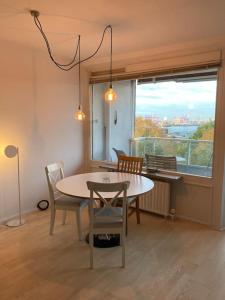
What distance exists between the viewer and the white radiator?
11.9ft

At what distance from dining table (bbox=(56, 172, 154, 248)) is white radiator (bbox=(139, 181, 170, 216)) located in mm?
663

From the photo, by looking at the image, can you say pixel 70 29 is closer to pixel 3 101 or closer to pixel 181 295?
pixel 3 101

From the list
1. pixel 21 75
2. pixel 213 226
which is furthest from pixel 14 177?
pixel 213 226

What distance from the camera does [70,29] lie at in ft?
9.27

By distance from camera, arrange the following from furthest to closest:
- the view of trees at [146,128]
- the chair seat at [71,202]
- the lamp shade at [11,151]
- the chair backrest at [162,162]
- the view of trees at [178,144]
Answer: the view of trees at [146,128] < the view of trees at [178,144] < the chair backrest at [162,162] < the lamp shade at [11,151] < the chair seat at [71,202]

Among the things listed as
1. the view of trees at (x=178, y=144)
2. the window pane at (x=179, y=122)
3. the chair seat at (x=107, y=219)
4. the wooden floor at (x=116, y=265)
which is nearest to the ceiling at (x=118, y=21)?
the window pane at (x=179, y=122)

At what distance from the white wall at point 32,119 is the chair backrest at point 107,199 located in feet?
5.48

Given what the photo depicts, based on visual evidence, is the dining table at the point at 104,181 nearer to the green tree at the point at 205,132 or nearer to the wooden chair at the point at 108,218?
the wooden chair at the point at 108,218

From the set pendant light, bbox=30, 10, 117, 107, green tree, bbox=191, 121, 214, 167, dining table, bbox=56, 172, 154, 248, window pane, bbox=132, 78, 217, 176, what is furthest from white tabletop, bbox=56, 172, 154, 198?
green tree, bbox=191, 121, 214, 167

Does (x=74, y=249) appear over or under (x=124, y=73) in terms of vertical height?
under

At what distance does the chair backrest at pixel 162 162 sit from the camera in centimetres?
379

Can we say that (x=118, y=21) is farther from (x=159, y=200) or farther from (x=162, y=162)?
(x=159, y=200)

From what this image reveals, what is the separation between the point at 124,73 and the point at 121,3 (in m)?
1.87

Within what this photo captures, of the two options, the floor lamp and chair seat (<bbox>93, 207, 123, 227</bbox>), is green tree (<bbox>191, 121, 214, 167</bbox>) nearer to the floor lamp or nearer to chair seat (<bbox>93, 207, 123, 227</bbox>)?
chair seat (<bbox>93, 207, 123, 227</bbox>)
